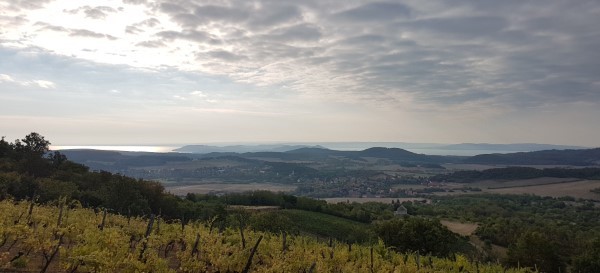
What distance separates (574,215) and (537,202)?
37.3m

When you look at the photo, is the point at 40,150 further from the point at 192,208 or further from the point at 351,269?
the point at 351,269

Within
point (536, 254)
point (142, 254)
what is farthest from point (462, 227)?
point (142, 254)

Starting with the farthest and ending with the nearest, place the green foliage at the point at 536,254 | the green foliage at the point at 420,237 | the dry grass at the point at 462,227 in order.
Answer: the dry grass at the point at 462,227 → the green foliage at the point at 420,237 → the green foliage at the point at 536,254

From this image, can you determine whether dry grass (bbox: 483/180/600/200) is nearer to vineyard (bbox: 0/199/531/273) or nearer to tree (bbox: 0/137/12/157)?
vineyard (bbox: 0/199/531/273)

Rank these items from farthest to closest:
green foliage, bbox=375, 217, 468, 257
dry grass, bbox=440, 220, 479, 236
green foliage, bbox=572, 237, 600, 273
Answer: dry grass, bbox=440, 220, 479, 236 < green foliage, bbox=375, 217, 468, 257 < green foliage, bbox=572, 237, 600, 273

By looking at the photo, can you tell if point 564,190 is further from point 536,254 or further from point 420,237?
point 420,237

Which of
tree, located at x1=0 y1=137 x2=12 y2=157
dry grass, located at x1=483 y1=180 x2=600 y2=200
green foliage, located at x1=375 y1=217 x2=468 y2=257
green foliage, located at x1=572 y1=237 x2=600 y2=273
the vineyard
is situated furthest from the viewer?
dry grass, located at x1=483 y1=180 x2=600 y2=200

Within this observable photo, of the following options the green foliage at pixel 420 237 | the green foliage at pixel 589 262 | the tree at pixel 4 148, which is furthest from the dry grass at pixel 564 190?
the tree at pixel 4 148

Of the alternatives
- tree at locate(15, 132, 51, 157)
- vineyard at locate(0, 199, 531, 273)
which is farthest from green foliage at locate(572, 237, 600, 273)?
tree at locate(15, 132, 51, 157)

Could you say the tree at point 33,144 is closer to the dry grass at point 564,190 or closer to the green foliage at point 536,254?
the green foliage at point 536,254

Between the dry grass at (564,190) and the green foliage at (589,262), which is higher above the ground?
the green foliage at (589,262)

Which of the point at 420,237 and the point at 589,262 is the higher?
the point at 420,237

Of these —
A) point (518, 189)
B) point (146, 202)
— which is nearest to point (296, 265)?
point (146, 202)

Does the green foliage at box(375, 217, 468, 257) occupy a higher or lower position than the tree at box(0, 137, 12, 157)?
lower
